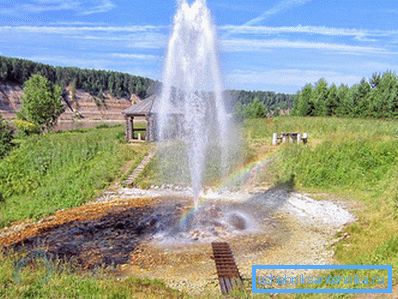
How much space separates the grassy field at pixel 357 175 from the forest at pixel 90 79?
71454 mm

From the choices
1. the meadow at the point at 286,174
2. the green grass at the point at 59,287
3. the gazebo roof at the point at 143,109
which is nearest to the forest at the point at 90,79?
the gazebo roof at the point at 143,109

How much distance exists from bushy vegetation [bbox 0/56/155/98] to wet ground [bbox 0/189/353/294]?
80.6 m

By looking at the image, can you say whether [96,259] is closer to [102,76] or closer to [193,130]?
[193,130]

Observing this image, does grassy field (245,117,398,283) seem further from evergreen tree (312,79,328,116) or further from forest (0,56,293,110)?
forest (0,56,293,110)

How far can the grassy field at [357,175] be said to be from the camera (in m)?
9.88

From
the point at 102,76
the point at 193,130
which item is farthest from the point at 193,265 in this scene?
the point at 102,76

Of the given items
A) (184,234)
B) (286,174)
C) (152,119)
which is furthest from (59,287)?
(152,119)

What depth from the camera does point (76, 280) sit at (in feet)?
23.0

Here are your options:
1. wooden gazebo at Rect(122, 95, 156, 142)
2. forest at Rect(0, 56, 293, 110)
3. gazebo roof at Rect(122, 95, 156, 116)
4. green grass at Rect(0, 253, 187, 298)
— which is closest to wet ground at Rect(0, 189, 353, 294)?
green grass at Rect(0, 253, 187, 298)

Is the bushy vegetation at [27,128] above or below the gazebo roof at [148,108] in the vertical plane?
below

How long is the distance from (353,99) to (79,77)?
307 ft

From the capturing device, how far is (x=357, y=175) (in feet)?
56.7

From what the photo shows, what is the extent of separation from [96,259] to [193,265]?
2570 millimetres

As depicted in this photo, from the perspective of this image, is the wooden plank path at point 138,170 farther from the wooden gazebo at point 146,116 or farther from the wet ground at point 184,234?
the wooden gazebo at point 146,116
